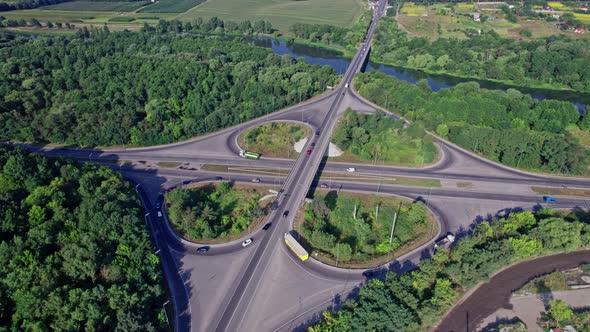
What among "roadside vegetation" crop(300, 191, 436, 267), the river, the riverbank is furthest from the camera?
the riverbank

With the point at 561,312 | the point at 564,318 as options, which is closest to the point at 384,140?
the point at 561,312

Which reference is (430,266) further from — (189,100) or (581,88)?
(581,88)

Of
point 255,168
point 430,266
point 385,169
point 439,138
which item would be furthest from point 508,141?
point 255,168

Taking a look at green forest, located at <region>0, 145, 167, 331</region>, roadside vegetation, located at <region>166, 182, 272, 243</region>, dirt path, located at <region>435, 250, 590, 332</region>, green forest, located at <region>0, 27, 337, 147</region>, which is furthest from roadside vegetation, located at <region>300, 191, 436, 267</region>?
green forest, located at <region>0, 27, 337, 147</region>

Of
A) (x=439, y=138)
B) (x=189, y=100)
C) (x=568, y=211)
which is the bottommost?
(x=568, y=211)

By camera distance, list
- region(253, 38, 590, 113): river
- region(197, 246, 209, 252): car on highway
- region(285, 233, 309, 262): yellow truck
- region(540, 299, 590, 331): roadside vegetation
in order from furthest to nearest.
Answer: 1. region(253, 38, 590, 113): river
2. region(197, 246, 209, 252): car on highway
3. region(285, 233, 309, 262): yellow truck
4. region(540, 299, 590, 331): roadside vegetation

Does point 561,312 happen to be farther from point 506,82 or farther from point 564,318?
point 506,82

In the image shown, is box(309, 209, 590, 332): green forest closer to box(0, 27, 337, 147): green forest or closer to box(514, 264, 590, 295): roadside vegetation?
box(514, 264, 590, 295): roadside vegetation

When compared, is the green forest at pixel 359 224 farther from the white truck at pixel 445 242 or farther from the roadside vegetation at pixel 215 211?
the roadside vegetation at pixel 215 211
